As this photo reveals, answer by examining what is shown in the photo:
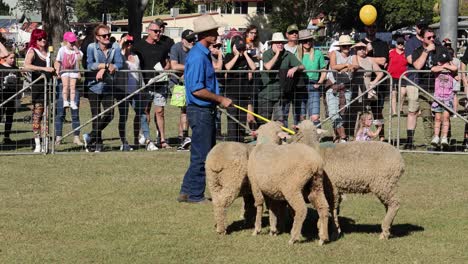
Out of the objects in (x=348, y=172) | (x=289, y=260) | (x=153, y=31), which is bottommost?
(x=289, y=260)

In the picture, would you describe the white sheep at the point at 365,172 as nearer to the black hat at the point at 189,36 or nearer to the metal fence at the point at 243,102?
the black hat at the point at 189,36

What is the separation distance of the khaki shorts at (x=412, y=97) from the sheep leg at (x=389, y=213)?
7.12 meters

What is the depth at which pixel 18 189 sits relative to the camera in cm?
1143

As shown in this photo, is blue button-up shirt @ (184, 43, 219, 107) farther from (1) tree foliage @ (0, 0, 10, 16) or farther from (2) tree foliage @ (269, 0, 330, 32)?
(1) tree foliage @ (0, 0, 10, 16)

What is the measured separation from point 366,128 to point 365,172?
6.81 m

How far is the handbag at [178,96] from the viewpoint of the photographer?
1523 cm

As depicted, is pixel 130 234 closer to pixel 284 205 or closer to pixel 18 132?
pixel 284 205

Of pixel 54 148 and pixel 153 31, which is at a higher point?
pixel 153 31

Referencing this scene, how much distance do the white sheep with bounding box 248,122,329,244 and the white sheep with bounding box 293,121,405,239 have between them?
361 millimetres

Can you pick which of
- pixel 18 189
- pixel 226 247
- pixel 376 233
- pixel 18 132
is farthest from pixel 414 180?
pixel 18 132

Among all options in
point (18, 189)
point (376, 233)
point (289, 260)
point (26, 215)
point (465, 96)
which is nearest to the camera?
point (289, 260)

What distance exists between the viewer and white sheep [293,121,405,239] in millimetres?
8477

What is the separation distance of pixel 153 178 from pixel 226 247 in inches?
164

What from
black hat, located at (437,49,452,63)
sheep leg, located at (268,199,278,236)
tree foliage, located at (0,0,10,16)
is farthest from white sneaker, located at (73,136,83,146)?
tree foliage, located at (0,0,10,16)
